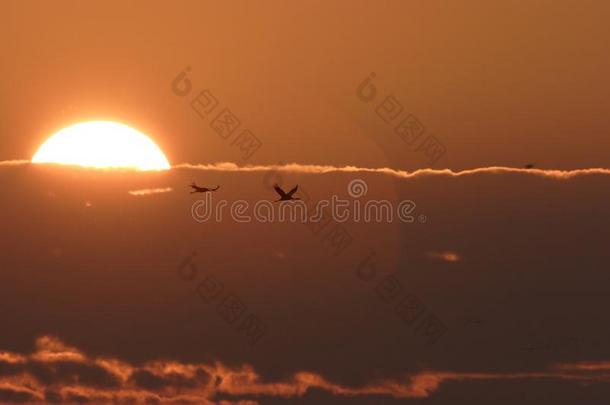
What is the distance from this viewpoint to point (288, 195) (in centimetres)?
4484

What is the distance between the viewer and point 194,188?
46.1 m

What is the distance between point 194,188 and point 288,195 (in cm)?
740
